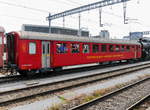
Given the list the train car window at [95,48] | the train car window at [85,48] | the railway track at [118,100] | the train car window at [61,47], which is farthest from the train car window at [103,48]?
the railway track at [118,100]

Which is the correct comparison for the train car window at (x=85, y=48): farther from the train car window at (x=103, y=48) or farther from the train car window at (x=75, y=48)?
the train car window at (x=103, y=48)

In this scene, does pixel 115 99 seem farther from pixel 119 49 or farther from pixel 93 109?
pixel 119 49

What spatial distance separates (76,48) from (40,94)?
7733 mm

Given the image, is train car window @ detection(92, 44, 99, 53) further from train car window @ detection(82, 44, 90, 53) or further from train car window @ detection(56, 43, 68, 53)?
train car window @ detection(56, 43, 68, 53)

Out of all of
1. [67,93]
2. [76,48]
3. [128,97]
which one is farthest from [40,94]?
[76,48]

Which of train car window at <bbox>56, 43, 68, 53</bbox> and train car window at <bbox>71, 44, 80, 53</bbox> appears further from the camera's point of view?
train car window at <bbox>71, 44, 80, 53</bbox>

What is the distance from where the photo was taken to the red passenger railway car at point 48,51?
478 inches

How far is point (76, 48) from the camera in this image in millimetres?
15734

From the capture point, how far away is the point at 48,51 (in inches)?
534

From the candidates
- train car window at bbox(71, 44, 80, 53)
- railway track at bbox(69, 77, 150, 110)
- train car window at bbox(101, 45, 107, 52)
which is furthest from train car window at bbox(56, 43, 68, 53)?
railway track at bbox(69, 77, 150, 110)

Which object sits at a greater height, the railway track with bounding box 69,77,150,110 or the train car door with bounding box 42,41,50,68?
the train car door with bounding box 42,41,50,68

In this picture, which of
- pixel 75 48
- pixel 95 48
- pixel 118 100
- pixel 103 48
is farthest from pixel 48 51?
Result: pixel 103 48

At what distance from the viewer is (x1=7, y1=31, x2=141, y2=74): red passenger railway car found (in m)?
12.1

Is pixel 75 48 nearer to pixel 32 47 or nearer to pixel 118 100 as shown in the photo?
pixel 32 47
